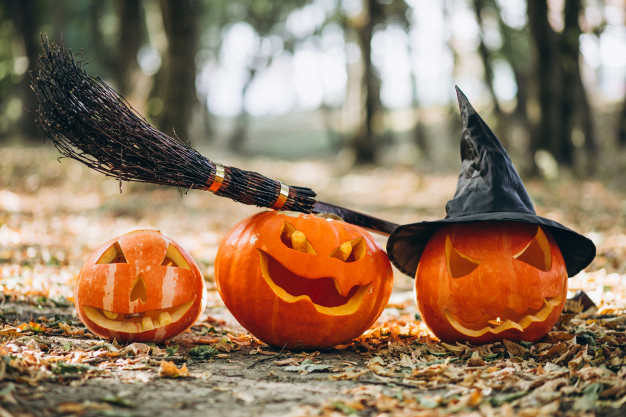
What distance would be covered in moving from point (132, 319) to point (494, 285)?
259cm

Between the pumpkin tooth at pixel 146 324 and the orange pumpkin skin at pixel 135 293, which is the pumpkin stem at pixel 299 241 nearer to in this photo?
the orange pumpkin skin at pixel 135 293

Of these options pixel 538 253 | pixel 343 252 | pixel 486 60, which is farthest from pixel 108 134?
pixel 486 60

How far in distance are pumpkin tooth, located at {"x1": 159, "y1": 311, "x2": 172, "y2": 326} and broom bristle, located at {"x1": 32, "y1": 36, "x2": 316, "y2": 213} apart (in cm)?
94

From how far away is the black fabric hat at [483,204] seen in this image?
4.00 metres

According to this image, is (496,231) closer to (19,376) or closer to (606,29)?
(19,376)

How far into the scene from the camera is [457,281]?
13.2 ft

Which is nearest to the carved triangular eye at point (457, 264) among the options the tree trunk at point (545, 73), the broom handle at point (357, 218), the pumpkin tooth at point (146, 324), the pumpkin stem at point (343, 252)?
the broom handle at point (357, 218)

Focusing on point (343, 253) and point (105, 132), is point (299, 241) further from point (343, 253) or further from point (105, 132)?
point (105, 132)

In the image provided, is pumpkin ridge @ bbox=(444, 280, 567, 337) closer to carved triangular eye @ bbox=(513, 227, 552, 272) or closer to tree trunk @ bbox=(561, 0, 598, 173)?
carved triangular eye @ bbox=(513, 227, 552, 272)

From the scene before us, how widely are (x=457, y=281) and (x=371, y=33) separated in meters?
15.2

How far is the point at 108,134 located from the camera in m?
3.94

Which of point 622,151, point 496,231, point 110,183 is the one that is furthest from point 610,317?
point 622,151

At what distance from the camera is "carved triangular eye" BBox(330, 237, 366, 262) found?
4016mm

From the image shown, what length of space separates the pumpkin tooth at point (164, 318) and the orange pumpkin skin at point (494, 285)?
1.89 m
